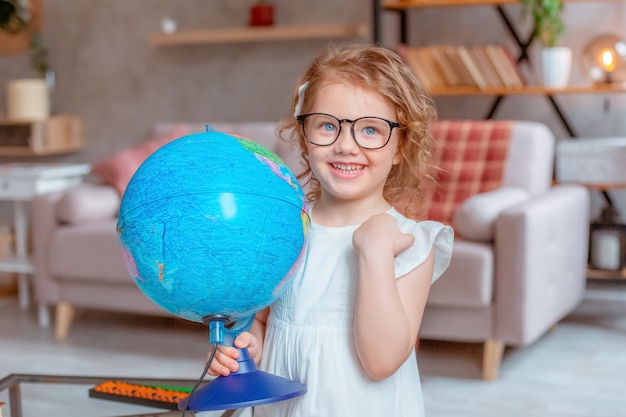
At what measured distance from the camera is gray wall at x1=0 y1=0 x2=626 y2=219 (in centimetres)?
416

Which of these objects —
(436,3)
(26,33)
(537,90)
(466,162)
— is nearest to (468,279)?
(466,162)

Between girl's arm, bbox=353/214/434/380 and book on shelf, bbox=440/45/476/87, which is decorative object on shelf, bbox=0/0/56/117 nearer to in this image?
book on shelf, bbox=440/45/476/87

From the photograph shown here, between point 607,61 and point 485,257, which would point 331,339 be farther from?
point 607,61

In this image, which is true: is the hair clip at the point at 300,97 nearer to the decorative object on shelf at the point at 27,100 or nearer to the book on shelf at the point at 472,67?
the book on shelf at the point at 472,67

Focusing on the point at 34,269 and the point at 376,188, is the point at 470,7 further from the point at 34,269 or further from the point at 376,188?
the point at 376,188

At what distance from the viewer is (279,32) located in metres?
4.47

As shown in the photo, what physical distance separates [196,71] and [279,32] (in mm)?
638

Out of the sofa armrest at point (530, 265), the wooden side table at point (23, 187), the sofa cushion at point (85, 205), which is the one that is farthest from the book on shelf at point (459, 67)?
the wooden side table at point (23, 187)

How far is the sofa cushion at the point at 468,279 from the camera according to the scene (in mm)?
3061

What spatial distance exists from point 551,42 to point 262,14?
145 cm

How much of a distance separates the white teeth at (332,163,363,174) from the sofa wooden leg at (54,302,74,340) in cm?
274

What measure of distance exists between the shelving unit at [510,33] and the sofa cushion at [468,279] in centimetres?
98

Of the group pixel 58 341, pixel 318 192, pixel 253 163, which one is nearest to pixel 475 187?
pixel 58 341

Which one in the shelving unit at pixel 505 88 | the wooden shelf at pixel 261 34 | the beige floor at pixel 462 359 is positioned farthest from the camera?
the wooden shelf at pixel 261 34
